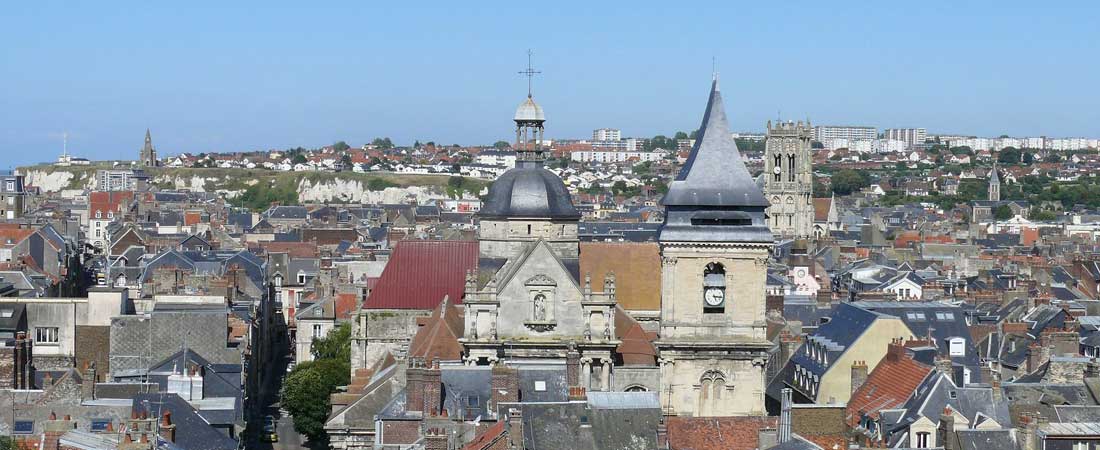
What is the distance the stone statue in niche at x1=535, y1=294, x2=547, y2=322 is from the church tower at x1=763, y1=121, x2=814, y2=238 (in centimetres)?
11101

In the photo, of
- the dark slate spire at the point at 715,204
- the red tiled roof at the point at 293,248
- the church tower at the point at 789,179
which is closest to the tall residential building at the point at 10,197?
the red tiled roof at the point at 293,248

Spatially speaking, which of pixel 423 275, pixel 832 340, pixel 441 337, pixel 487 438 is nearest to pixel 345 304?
pixel 423 275

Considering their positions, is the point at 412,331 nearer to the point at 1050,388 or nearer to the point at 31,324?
the point at 31,324

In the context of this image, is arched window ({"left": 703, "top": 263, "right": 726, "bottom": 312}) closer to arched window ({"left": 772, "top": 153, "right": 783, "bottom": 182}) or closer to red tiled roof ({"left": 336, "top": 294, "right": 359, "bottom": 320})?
red tiled roof ({"left": 336, "top": 294, "right": 359, "bottom": 320})

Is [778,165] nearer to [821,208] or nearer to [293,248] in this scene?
[821,208]

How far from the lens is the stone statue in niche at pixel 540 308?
195 feet

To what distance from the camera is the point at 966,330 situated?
64062mm

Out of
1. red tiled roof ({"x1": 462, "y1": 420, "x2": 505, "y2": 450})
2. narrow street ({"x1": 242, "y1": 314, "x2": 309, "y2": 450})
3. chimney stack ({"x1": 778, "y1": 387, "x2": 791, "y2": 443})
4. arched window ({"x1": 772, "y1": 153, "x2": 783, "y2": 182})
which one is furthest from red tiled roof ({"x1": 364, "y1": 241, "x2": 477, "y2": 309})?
arched window ({"x1": 772, "y1": 153, "x2": 783, "y2": 182})

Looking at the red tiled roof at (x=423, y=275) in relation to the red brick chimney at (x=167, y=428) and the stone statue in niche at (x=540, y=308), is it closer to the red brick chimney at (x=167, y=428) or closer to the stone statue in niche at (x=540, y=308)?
the stone statue in niche at (x=540, y=308)

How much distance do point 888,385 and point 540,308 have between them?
12.7 metres

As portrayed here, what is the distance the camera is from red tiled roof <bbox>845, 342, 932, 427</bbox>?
49.5m

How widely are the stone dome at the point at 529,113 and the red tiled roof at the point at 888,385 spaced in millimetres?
17148

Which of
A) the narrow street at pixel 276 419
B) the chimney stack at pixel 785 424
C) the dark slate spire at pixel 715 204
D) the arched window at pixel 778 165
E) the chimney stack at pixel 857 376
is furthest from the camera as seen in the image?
the arched window at pixel 778 165

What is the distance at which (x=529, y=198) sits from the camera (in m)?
63.5
